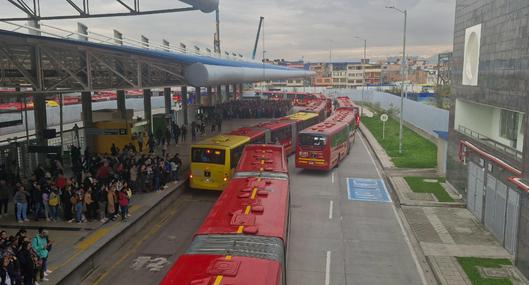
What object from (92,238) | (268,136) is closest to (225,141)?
(268,136)

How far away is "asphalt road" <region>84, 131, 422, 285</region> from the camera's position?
12992 mm

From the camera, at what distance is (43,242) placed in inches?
456

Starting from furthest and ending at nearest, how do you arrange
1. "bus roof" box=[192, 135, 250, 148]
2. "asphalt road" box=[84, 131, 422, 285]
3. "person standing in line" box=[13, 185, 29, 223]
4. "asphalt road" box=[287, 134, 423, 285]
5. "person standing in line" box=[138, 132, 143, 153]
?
"person standing in line" box=[138, 132, 143, 153] < "bus roof" box=[192, 135, 250, 148] < "person standing in line" box=[13, 185, 29, 223] < "asphalt road" box=[287, 134, 423, 285] < "asphalt road" box=[84, 131, 422, 285]

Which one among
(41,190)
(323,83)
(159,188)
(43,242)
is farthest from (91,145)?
(323,83)

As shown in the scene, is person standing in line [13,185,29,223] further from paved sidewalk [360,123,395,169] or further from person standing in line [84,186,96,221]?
paved sidewalk [360,123,395,169]

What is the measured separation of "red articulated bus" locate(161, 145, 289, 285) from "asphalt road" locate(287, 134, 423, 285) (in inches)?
84.5

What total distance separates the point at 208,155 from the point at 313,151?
24.9 feet

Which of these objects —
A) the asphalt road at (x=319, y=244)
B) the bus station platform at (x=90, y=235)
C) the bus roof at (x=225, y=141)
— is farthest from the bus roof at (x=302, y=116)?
the bus station platform at (x=90, y=235)

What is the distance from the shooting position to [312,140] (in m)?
26.8

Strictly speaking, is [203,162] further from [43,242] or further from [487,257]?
[487,257]

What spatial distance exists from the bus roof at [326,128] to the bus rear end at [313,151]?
1.19 ft

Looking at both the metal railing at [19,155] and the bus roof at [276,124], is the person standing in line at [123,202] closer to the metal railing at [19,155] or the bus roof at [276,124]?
the metal railing at [19,155]

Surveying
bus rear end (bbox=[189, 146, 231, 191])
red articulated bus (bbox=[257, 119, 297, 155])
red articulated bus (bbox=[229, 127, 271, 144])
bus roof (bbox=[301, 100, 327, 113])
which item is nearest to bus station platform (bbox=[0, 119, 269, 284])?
bus rear end (bbox=[189, 146, 231, 191])

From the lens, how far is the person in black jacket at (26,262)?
1080cm
